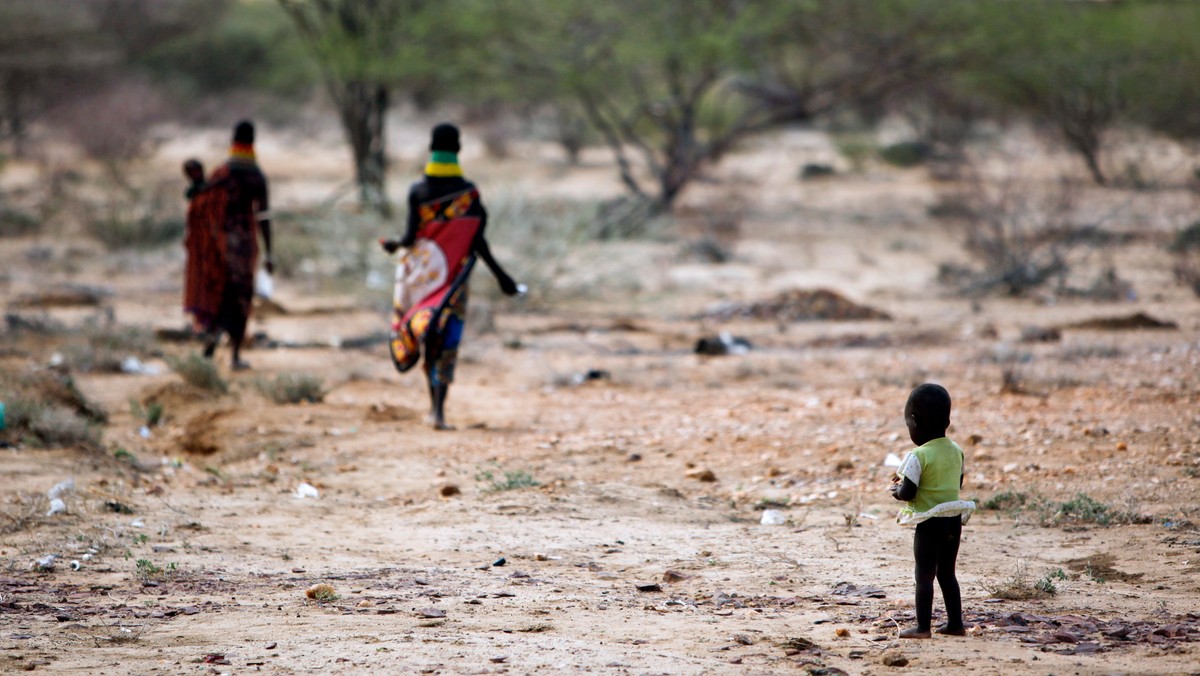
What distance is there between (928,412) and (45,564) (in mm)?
3046

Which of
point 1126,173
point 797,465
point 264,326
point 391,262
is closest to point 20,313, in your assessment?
point 264,326

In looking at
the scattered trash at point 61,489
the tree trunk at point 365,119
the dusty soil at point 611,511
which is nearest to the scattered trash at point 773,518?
the dusty soil at point 611,511

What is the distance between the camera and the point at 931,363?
28.0ft

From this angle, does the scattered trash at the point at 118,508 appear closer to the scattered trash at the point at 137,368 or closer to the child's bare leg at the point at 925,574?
the child's bare leg at the point at 925,574

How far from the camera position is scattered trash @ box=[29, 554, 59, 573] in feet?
13.9

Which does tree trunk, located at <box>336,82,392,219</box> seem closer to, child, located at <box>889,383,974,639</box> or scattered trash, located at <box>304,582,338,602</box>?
scattered trash, located at <box>304,582,338,602</box>

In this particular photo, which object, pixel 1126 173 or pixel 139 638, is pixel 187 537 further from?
pixel 1126 173

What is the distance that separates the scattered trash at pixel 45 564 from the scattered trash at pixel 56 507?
55 centimetres

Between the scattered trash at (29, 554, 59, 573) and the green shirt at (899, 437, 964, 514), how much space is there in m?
2.93

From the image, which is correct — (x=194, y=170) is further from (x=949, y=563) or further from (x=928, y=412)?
(x=949, y=563)

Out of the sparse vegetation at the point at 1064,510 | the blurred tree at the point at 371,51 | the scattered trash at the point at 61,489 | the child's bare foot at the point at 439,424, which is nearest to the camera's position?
the sparse vegetation at the point at 1064,510

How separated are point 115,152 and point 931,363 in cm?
1664

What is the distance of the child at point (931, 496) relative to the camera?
342 centimetres

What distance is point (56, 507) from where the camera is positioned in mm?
4895
